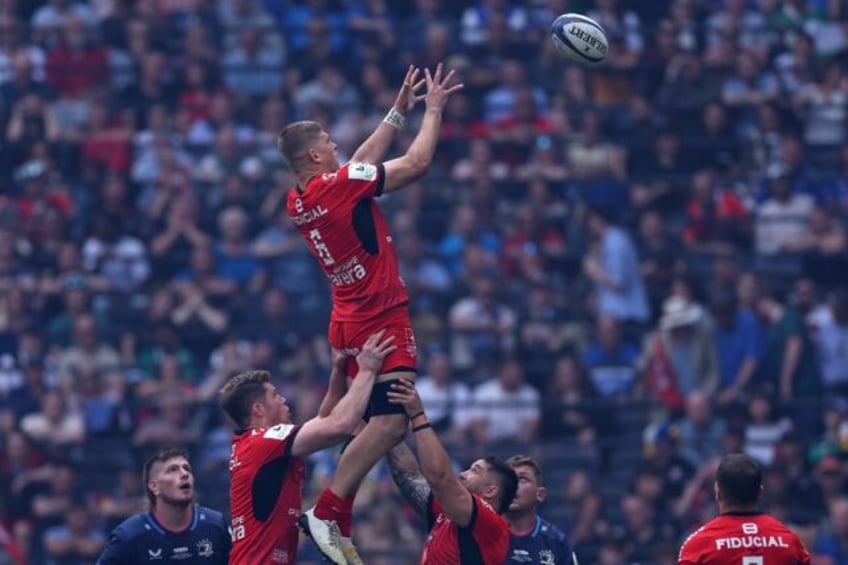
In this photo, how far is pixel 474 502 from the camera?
40.8 ft

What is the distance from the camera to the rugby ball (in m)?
14.0

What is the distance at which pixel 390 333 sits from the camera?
41.1ft

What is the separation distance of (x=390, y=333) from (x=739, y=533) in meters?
2.53

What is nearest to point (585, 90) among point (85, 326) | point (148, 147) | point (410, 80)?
point (148, 147)

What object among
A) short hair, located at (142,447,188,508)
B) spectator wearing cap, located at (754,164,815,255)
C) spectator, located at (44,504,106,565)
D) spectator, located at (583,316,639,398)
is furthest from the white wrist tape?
spectator wearing cap, located at (754,164,815,255)

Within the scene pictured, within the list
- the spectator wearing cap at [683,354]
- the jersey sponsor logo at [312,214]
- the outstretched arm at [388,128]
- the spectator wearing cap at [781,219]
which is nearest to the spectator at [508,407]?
the spectator wearing cap at [683,354]

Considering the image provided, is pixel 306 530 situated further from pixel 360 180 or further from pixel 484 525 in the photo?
pixel 360 180

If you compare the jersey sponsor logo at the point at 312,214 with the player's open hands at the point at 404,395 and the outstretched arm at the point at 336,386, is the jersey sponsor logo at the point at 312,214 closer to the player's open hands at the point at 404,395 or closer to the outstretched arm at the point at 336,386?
the outstretched arm at the point at 336,386

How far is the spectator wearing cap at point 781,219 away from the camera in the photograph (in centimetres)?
2223

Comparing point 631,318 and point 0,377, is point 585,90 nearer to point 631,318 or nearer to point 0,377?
point 631,318

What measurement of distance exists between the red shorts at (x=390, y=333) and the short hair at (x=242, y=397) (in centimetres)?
61

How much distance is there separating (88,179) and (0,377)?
3008 mm

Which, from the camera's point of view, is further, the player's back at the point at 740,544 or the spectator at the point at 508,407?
the spectator at the point at 508,407

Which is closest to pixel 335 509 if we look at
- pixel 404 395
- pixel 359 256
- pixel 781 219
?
pixel 404 395
